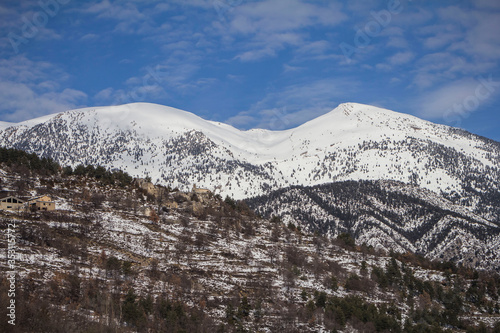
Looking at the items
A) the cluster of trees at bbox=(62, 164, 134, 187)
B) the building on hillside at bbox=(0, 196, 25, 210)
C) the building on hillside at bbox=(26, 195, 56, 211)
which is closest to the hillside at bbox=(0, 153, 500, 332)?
the cluster of trees at bbox=(62, 164, 134, 187)

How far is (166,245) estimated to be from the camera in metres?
112

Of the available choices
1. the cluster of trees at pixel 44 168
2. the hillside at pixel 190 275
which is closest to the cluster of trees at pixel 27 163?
the cluster of trees at pixel 44 168

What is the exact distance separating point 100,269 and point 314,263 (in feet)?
186

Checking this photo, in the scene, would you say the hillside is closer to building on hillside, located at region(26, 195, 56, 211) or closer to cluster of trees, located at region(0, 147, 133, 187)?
cluster of trees, located at region(0, 147, 133, 187)

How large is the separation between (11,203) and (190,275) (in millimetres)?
43115

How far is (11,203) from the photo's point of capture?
103000mm

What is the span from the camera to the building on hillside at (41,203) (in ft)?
350

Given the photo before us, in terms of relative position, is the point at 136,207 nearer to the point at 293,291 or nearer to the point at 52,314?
the point at 293,291

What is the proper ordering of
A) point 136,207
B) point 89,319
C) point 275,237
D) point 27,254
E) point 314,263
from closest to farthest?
1. point 89,319
2. point 27,254
3. point 314,263
4. point 136,207
5. point 275,237

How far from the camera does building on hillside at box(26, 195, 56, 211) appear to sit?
4196 inches

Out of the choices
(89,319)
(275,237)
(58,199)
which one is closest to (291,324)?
(89,319)

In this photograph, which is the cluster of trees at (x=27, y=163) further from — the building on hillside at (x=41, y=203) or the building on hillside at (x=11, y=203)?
the building on hillside at (x=11, y=203)

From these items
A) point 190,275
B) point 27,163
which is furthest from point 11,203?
point 190,275

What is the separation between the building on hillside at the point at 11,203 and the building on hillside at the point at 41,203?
2089mm
